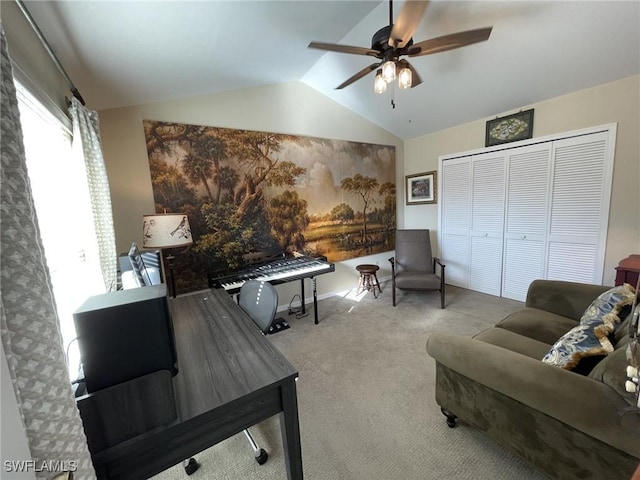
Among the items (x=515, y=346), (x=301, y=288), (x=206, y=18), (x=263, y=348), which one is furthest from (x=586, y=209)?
(x=206, y=18)

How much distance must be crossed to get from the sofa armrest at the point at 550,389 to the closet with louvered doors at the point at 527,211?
8.51 feet

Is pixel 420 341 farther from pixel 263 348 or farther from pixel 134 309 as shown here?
pixel 134 309

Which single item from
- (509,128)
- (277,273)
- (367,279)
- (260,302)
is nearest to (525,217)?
(509,128)

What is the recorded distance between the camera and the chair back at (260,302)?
1.61m

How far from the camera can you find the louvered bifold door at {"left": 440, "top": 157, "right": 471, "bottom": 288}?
373cm

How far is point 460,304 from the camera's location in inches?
133

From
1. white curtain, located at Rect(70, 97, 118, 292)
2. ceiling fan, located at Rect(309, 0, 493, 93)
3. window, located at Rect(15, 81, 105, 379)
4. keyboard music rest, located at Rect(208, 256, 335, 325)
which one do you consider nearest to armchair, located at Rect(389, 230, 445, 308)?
keyboard music rest, located at Rect(208, 256, 335, 325)

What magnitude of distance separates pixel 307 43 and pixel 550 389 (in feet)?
9.33

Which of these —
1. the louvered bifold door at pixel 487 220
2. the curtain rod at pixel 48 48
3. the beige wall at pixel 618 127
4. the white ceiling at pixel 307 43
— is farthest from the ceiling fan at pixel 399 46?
the louvered bifold door at pixel 487 220

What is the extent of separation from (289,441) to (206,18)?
2314 mm

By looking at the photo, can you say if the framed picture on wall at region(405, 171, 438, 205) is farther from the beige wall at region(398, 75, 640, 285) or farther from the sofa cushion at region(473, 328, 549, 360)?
the sofa cushion at region(473, 328, 549, 360)

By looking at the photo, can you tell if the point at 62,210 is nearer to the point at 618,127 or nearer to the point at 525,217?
the point at 525,217

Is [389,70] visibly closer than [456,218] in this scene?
Yes

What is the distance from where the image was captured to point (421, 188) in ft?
14.0
